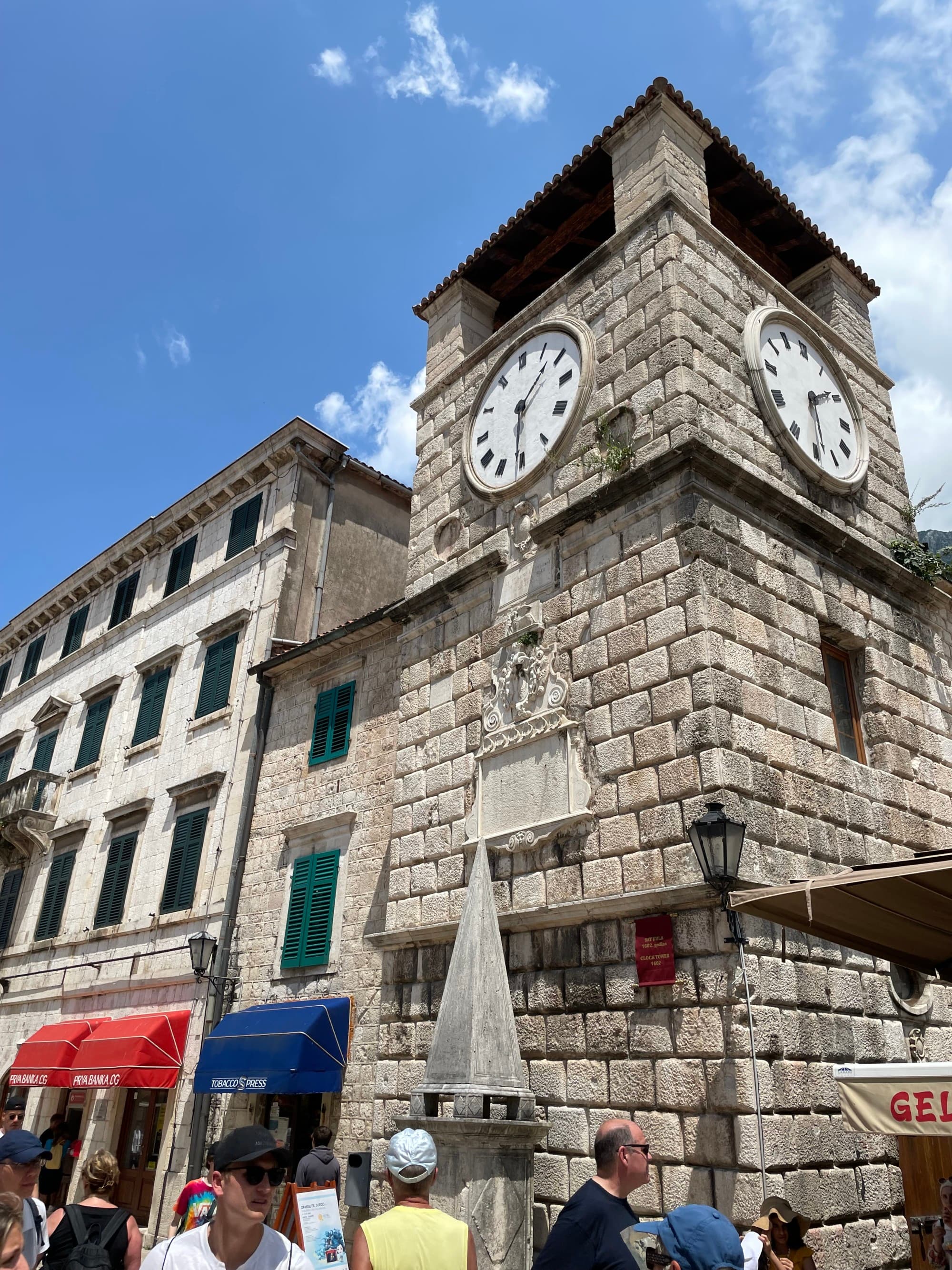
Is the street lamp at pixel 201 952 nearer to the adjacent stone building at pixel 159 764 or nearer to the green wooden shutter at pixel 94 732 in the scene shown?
the adjacent stone building at pixel 159 764

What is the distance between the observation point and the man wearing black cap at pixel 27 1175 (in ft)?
12.6

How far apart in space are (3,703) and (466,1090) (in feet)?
64.4

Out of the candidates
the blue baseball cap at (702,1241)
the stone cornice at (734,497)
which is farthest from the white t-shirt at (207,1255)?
the stone cornice at (734,497)

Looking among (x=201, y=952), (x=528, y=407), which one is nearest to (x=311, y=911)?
(x=201, y=952)

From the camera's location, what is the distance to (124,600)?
19.0 metres

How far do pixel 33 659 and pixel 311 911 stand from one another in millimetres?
13474

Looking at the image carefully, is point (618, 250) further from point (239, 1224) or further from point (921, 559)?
point (239, 1224)

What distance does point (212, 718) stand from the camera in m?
14.7

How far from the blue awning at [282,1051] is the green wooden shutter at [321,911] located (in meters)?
0.52

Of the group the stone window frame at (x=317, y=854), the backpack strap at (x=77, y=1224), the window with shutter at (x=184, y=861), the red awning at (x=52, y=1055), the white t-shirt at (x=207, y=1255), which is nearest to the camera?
the white t-shirt at (x=207, y=1255)

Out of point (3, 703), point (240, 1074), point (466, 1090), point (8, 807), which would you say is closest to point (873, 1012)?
point (466, 1090)

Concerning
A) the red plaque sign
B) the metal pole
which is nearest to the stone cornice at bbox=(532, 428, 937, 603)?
the red plaque sign

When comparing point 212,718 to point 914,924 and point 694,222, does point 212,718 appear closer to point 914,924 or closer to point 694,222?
point 694,222

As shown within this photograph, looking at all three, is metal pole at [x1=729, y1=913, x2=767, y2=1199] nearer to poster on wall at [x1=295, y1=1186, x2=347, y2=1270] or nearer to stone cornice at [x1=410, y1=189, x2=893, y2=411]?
poster on wall at [x1=295, y1=1186, x2=347, y2=1270]
